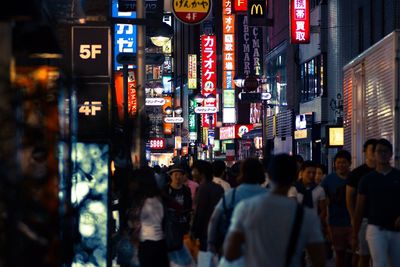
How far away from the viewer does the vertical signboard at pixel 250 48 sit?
62.4 meters

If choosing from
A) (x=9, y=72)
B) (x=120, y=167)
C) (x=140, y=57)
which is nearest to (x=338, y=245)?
(x=120, y=167)

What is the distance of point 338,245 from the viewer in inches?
576

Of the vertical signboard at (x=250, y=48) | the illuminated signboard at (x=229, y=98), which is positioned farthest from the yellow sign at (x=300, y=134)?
the illuminated signboard at (x=229, y=98)

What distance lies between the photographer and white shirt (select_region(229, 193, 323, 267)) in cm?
666

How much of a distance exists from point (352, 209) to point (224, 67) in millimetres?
54995

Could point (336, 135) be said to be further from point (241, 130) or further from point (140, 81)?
point (241, 130)

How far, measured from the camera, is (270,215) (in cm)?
666

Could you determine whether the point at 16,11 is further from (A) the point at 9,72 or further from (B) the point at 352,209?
(B) the point at 352,209

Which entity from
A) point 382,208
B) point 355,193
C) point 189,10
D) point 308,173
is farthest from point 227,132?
point 382,208

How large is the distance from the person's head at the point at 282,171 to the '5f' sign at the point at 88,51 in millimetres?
7231

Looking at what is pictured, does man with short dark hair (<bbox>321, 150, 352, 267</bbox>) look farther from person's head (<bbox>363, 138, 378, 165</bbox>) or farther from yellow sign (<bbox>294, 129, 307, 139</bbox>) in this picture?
yellow sign (<bbox>294, 129, 307, 139</bbox>)

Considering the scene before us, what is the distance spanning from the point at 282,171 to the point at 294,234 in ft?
1.66

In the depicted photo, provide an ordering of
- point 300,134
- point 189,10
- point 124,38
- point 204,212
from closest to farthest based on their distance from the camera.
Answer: point 204,212 → point 124,38 → point 189,10 → point 300,134

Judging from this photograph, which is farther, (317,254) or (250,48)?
(250,48)
